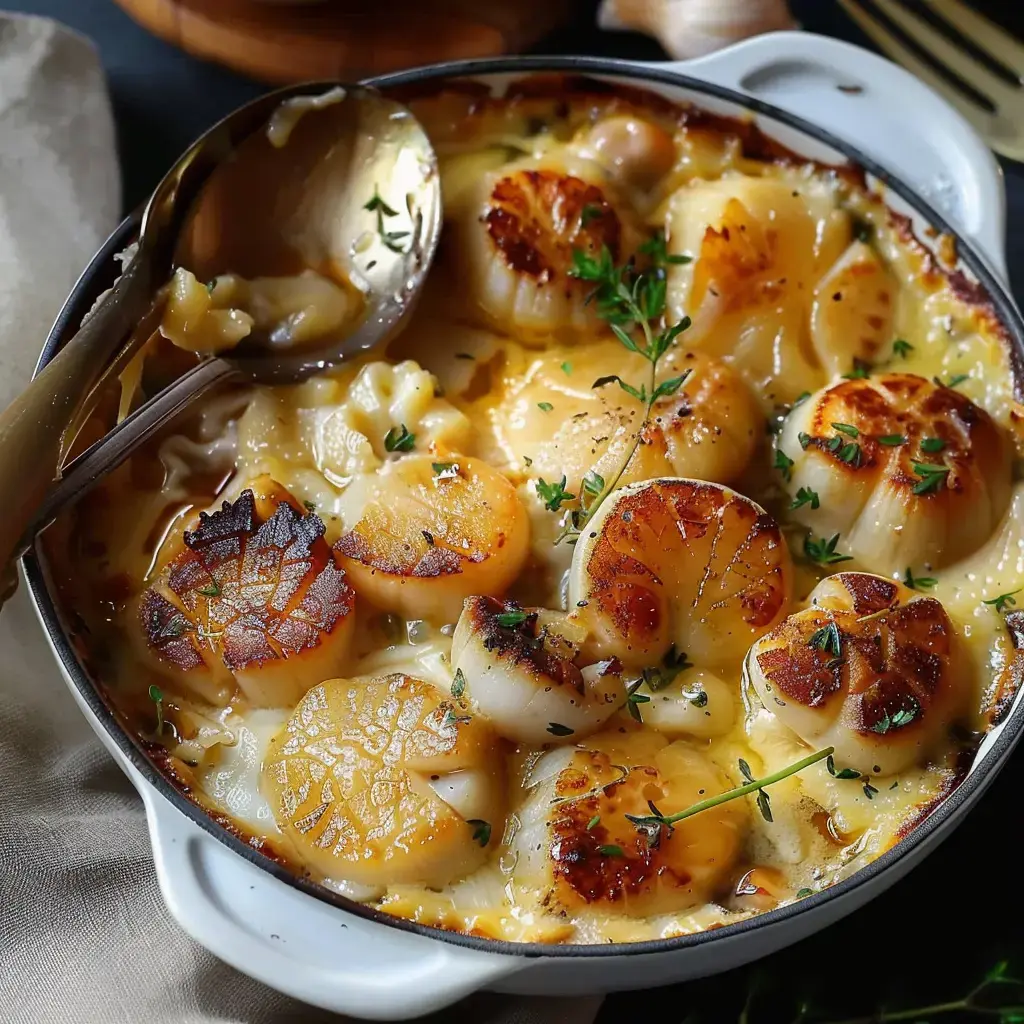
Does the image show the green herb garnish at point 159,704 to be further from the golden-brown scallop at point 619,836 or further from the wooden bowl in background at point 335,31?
the wooden bowl in background at point 335,31

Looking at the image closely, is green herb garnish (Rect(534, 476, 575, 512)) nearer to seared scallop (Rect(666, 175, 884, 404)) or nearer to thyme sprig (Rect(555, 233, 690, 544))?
thyme sprig (Rect(555, 233, 690, 544))

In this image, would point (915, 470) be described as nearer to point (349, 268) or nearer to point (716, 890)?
point (716, 890)

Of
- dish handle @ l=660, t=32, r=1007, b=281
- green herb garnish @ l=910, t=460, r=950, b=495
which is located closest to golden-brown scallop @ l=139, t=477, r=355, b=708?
green herb garnish @ l=910, t=460, r=950, b=495

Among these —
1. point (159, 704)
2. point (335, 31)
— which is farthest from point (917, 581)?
point (335, 31)

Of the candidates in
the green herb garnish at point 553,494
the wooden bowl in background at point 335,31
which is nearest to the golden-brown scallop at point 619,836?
the green herb garnish at point 553,494

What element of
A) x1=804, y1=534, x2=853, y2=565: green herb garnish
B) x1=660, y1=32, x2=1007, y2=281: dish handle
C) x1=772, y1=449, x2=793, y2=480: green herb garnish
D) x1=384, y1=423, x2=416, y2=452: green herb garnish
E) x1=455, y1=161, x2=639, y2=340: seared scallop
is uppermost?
x1=660, y1=32, x2=1007, y2=281: dish handle

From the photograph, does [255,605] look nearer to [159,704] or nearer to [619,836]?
[159,704]
